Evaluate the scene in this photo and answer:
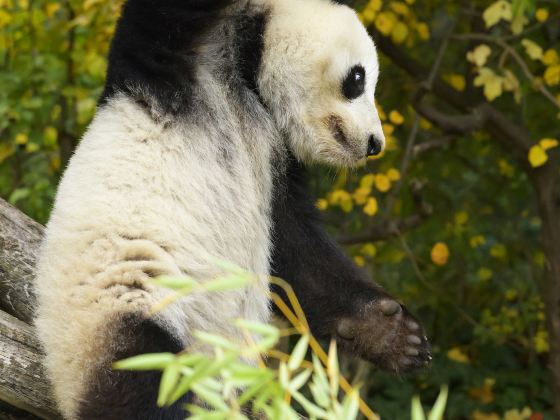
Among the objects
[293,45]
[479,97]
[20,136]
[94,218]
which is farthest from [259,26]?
[479,97]

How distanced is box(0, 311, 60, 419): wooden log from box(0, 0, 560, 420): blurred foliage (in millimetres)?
1662

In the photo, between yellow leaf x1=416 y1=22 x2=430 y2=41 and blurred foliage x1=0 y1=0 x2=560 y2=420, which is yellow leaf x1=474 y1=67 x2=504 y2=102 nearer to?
blurred foliage x1=0 y1=0 x2=560 y2=420

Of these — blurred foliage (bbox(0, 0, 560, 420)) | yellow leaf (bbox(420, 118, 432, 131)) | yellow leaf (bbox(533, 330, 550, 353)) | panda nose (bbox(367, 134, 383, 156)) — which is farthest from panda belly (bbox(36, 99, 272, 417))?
yellow leaf (bbox(533, 330, 550, 353))

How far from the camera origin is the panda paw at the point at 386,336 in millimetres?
3275

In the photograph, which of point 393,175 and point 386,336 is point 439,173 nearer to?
point 393,175

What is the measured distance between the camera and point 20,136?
4.73 m

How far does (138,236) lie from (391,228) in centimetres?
232

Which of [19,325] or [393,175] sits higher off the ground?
[19,325]

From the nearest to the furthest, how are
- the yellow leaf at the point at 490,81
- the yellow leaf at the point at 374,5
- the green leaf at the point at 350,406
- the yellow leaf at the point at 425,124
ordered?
the green leaf at the point at 350,406 < the yellow leaf at the point at 490,81 < the yellow leaf at the point at 374,5 < the yellow leaf at the point at 425,124

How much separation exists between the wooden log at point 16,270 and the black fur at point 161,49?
0.62m

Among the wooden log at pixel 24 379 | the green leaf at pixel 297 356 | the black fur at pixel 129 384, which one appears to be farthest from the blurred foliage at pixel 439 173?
the green leaf at pixel 297 356

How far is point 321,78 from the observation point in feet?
10.1

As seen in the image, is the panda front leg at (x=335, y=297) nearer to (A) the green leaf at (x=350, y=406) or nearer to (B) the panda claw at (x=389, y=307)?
(B) the panda claw at (x=389, y=307)

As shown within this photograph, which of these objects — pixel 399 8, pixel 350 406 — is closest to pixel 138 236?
pixel 350 406
